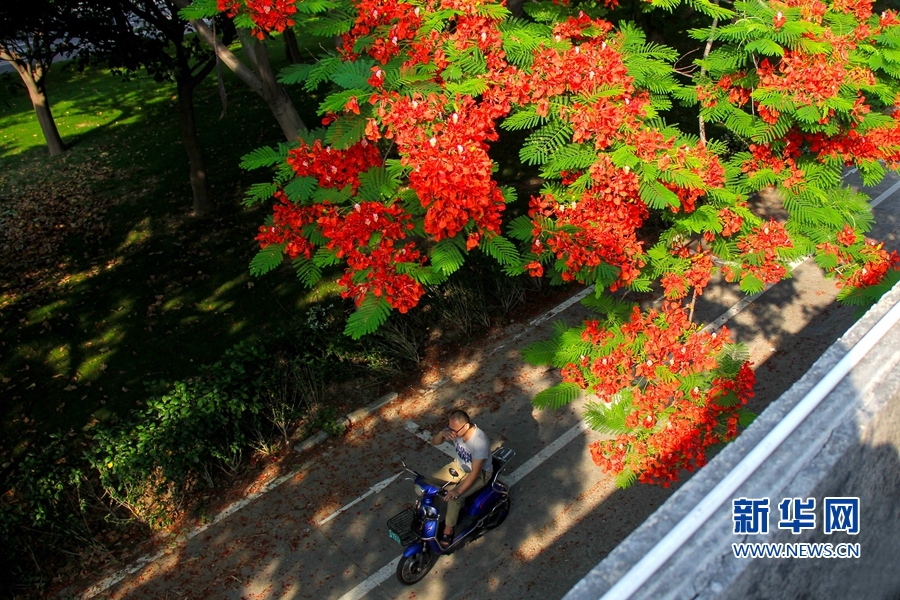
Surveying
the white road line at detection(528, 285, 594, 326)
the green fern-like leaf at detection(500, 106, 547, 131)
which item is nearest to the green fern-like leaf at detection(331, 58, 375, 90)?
the green fern-like leaf at detection(500, 106, 547, 131)

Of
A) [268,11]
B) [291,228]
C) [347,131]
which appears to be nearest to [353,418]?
[291,228]

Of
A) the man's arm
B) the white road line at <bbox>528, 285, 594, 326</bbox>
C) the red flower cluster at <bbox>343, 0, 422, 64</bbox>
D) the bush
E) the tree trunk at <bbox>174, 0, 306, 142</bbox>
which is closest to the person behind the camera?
the red flower cluster at <bbox>343, 0, 422, 64</bbox>

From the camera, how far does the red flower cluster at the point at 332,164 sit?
6.17 meters

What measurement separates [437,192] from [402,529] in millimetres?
3316

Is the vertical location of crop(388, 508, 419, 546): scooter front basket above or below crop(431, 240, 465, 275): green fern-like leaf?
below

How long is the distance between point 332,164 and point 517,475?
12.8 ft

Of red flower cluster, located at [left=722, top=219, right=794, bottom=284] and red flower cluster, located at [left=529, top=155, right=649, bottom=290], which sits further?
red flower cluster, located at [left=722, top=219, right=794, bottom=284]

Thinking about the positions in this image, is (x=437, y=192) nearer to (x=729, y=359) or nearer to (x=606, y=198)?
(x=606, y=198)

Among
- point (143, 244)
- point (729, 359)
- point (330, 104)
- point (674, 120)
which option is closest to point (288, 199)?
point (330, 104)

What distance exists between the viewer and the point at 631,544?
2.29 metres

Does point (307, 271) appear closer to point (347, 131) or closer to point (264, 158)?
point (264, 158)

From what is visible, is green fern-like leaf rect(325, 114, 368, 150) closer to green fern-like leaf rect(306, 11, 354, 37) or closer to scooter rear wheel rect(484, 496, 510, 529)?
green fern-like leaf rect(306, 11, 354, 37)

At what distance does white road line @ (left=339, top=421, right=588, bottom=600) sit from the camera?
663 cm

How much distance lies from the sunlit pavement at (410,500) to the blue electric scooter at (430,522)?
0.20 meters
